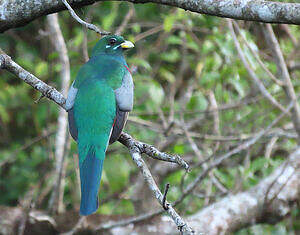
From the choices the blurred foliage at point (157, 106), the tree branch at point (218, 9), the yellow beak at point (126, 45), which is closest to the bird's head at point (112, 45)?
the yellow beak at point (126, 45)

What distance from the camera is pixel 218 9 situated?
211 centimetres

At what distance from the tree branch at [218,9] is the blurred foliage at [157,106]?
1613 mm

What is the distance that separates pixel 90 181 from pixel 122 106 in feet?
1.68

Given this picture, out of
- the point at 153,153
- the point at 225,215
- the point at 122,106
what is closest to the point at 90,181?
the point at 153,153

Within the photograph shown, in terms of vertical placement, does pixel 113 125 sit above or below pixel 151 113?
above

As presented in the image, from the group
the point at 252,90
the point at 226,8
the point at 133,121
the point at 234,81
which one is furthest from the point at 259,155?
the point at 226,8

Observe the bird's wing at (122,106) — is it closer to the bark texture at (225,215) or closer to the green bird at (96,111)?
the green bird at (96,111)

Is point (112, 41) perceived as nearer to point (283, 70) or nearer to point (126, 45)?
point (126, 45)

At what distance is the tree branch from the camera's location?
6.50 feet

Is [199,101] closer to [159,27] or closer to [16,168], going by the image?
[159,27]

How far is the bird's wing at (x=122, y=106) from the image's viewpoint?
8.76 ft

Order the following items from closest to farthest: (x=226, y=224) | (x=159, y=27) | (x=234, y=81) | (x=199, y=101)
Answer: (x=226, y=224) < (x=234, y=81) < (x=199, y=101) < (x=159, y=27)

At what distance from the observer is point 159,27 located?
5.21 m

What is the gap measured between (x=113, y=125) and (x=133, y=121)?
1932 mm
